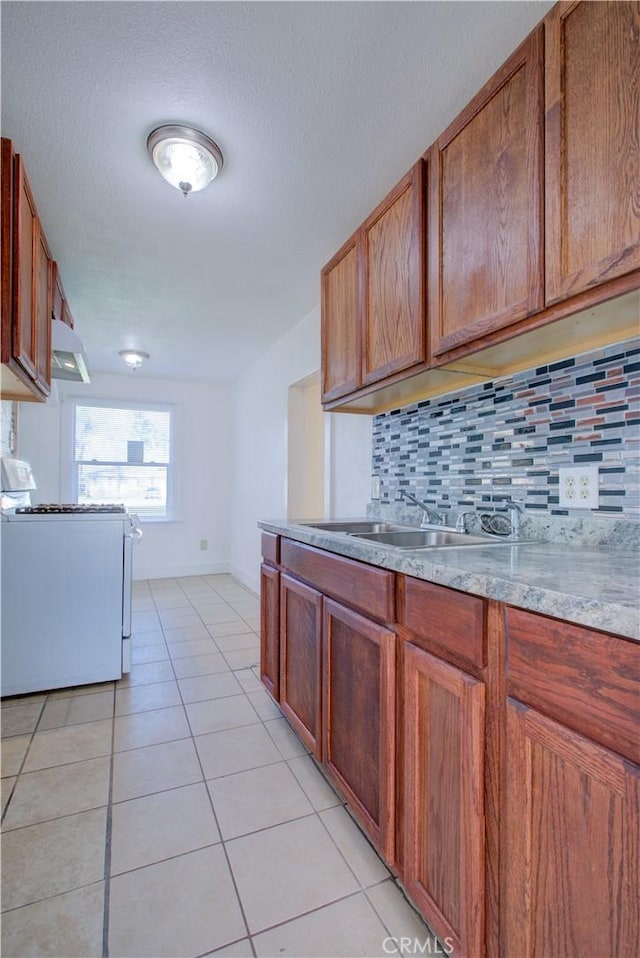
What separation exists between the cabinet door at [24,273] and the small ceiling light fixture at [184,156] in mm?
496

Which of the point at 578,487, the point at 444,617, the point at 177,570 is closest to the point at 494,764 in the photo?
the point at 444,617

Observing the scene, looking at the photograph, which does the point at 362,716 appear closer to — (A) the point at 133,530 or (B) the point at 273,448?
(A) the point at 133,530

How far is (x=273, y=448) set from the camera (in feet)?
13.7

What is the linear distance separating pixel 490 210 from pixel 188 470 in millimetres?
4839

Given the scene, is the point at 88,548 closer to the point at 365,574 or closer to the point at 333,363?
the point at 333,363

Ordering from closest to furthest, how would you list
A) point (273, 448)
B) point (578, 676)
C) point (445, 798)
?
point (578, 676) < point (445, 798) < point (273, 448)

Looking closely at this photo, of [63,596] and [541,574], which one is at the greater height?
[541,574]

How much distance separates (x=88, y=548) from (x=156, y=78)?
2.18 meters

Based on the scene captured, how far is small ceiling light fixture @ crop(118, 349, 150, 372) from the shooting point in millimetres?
4273

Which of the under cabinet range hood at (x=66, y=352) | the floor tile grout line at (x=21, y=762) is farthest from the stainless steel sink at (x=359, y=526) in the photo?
the under cabinet range hood at (x=66, y=352)

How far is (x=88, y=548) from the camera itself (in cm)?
259

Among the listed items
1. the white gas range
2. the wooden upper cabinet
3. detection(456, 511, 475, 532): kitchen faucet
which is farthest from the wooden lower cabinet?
the white gas range

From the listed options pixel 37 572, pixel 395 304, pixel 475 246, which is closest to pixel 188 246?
pixel 395 304

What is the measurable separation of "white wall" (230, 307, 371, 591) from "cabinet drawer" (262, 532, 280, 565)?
665mm
